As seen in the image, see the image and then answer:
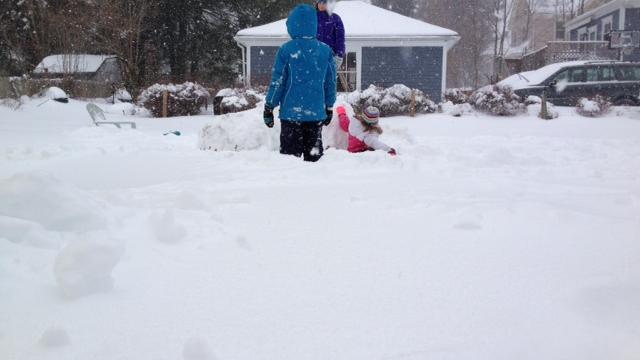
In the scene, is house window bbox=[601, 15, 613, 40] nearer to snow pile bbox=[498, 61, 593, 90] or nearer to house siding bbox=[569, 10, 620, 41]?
house siding bbox=[569, 10, 620, 41]

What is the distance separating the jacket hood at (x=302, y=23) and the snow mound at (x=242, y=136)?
2048mm

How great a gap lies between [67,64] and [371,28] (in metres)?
10.5

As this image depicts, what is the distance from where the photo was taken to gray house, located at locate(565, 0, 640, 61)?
23.9 metres

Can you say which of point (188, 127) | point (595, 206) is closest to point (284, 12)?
point (188, 127)

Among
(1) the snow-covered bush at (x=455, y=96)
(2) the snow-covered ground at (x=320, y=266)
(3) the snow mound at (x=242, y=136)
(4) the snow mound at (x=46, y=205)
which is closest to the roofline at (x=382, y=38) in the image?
(1) the snow-covered bush at (x=455, y=96)

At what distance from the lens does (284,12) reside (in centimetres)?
2573

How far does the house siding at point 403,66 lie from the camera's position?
19672 millimetres

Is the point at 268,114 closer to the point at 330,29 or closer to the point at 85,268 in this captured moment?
the point at 330,29

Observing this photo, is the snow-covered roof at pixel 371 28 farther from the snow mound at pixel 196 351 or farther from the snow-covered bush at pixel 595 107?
the snow mound at pixel 196 351

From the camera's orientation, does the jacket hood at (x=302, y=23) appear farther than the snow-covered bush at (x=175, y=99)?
No

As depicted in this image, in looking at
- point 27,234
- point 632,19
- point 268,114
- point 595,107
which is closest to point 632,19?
point 632,19

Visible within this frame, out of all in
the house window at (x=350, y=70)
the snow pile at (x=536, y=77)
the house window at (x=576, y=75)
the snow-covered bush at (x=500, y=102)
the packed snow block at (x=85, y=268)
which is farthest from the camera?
the house window at (x=350, y=70)

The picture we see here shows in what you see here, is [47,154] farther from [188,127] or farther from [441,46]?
[441,46]

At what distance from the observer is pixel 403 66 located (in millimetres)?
19797
